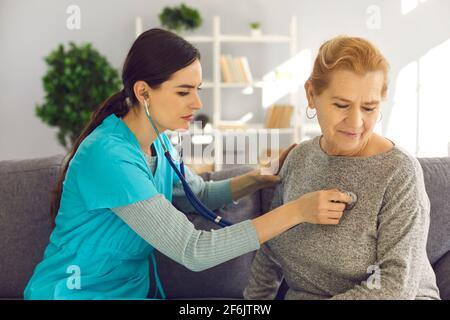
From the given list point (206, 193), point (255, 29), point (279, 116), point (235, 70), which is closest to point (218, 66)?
point (235, 70)

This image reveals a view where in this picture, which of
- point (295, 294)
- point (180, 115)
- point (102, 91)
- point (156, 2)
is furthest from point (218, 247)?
point (156, 2)

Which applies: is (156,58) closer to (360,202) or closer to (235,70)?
(360,202)

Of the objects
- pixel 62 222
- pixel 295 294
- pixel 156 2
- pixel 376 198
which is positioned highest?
pixel 156 2

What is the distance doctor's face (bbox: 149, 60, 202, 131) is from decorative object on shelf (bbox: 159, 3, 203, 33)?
3369 millimetres

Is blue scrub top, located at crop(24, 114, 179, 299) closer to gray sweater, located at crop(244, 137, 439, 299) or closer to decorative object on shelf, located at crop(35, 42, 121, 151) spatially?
gray sweater, located at crop(244, 137, 439, 299)

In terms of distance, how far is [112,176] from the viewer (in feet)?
4.06

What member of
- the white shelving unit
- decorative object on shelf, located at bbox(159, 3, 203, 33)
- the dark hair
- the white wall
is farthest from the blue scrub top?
the white wall

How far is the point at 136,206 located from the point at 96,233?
0.18m

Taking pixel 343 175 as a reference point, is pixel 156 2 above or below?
above

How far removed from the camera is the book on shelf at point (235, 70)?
187 inches

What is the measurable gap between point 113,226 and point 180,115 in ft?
1.01

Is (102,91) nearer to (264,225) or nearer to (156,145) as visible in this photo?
(156,145)

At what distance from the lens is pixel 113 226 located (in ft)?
4.37

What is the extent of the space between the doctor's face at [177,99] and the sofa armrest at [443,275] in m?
0.84
